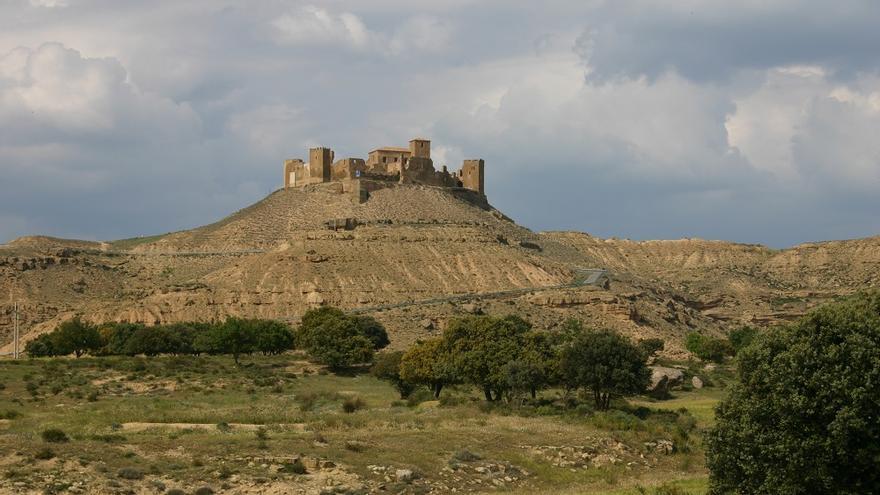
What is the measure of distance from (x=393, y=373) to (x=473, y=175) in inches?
2995

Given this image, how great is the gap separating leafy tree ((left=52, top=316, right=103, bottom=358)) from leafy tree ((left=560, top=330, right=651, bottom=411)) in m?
41.2

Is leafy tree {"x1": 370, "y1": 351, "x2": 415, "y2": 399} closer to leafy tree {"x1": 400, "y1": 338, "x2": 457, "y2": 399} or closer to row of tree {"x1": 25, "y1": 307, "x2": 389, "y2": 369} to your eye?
leafy tree {"x1": 400, "y1": 338, "x2": 457, "y2": 399}

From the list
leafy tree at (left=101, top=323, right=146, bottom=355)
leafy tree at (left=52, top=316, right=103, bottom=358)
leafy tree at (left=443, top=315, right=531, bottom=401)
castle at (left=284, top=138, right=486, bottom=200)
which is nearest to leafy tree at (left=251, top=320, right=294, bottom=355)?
leafy tree at (left=101, top=323, right=146, bottom=355)

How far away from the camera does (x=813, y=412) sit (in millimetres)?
25250

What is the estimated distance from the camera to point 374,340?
8400 centimetres

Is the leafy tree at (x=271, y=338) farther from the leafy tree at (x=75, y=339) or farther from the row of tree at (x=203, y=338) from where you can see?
the leafy tree at (x=75, y=339)

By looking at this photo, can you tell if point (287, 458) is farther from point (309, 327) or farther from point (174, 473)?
point (309, 327)

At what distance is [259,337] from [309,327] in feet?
13.0

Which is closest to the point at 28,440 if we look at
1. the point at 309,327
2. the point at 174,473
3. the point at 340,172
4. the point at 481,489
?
the point at 174,473

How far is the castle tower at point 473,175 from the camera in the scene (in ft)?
451

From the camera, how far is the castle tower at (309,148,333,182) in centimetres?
12838

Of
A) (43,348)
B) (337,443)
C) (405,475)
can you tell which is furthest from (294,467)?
(43,348)

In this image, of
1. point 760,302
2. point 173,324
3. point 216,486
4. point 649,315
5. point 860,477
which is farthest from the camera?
point 760,302

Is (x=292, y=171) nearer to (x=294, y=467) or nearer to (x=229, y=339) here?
(x=229, y=339)
